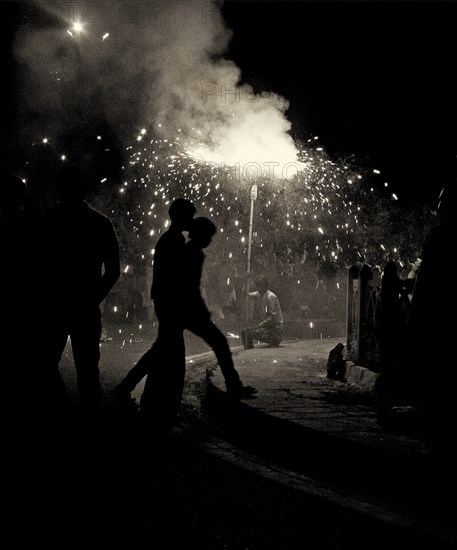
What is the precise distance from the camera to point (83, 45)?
746 inches

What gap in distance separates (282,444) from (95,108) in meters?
17.9

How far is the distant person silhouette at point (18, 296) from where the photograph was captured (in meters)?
4.64

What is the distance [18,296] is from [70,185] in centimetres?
94

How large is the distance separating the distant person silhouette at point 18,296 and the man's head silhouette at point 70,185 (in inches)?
11.7

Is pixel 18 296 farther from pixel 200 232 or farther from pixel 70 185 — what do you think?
pixel 200 232

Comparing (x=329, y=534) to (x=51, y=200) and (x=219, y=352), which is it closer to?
(x=219, y=352)

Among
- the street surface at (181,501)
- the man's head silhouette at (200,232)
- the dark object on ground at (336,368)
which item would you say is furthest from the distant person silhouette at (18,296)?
the dark object on ground at (336,368)

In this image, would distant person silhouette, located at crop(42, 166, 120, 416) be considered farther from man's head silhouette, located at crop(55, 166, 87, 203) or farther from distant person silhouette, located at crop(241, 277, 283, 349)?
distant person silhouette, located at crop(241, 277, 283, 349)

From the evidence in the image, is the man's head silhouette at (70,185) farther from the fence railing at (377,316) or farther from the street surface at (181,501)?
the fence railing at (377,316)

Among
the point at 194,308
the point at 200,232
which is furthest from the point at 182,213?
the point at 194,308

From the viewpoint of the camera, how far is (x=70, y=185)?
190 inches

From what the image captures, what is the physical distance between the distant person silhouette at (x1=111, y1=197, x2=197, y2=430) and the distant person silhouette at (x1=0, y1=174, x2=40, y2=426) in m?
0.95

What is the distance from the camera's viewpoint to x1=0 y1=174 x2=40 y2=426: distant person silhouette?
4.64 meters

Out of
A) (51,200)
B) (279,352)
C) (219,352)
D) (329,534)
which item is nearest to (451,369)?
(329,534)
